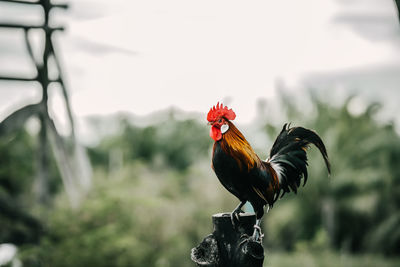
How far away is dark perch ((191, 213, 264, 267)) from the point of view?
179 cm

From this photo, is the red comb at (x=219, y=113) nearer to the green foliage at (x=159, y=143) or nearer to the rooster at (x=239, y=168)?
Answer: the rooster at (x=239, y=168)

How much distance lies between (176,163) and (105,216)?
14337 millimetres

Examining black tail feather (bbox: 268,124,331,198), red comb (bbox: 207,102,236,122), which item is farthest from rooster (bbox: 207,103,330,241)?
black tail feather (bbox: 268,124,331,198)

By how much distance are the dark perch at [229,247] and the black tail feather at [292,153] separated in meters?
0.53

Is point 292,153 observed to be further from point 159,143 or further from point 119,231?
point 159,143

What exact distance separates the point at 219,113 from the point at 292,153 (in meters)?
0.65

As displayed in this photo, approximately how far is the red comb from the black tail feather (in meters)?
0.45

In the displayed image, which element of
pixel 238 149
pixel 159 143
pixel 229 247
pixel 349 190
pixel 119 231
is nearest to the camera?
pixel 229 247

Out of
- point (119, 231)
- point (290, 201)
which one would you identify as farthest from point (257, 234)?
point (290, 201)

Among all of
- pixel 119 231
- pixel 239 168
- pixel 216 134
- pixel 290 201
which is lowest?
pixel 290 201

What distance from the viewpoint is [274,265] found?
13047mm

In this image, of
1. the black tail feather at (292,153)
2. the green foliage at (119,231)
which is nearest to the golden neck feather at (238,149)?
the black tail feather at (292,153)

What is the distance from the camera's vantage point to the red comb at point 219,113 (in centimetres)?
201

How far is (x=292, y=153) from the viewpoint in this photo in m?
2.43
